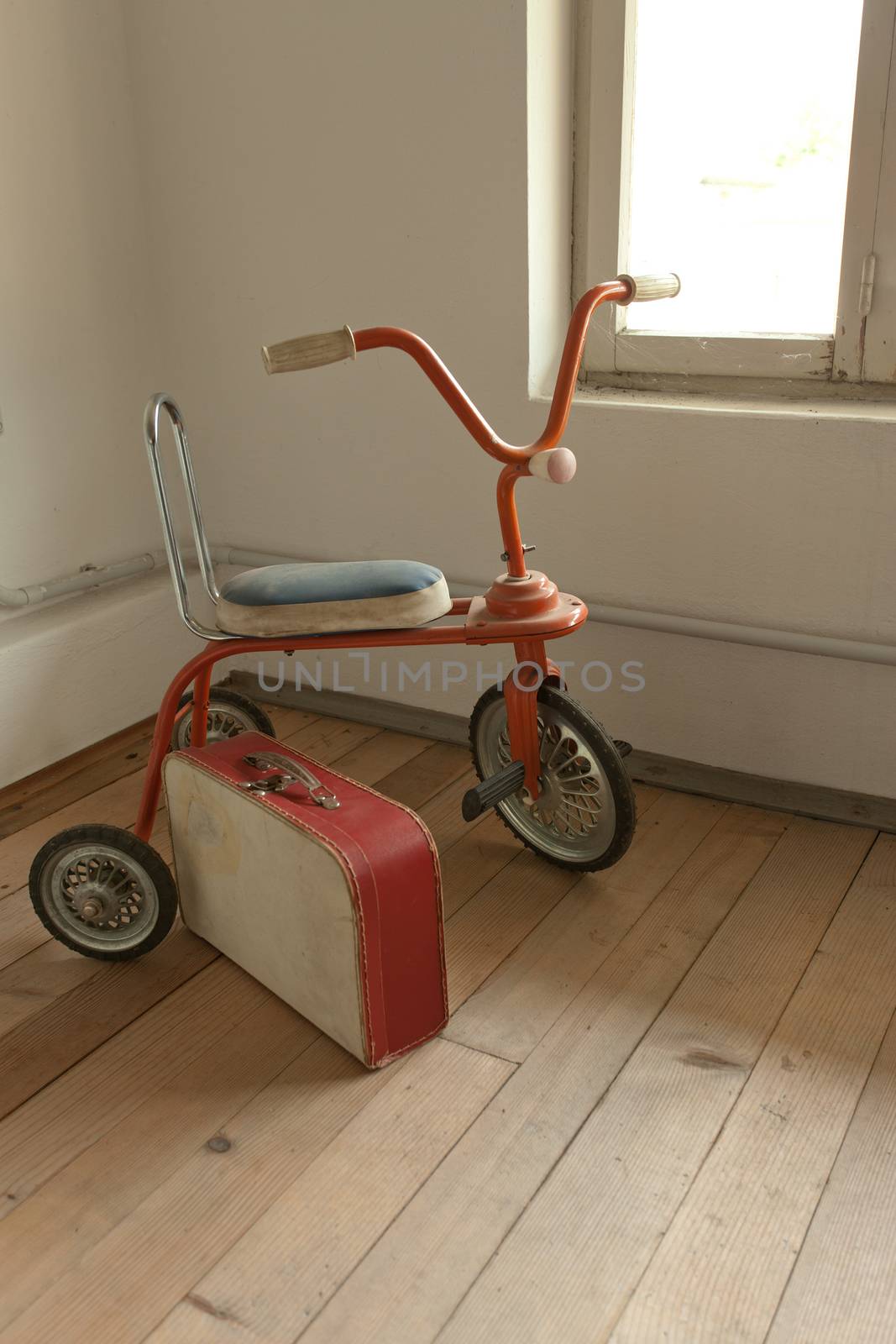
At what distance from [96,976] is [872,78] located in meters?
1.68

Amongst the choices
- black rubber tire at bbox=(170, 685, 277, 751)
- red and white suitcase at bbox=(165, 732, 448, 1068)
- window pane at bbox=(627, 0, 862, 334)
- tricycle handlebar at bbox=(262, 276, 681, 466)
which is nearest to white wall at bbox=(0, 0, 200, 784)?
black rubber tire at bbox=(170, 685, 277, 751)

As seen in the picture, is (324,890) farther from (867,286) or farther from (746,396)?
(867,286)

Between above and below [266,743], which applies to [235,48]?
above

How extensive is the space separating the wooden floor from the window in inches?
32.4

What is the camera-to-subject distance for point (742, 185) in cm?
187

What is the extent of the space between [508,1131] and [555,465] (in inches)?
31.4

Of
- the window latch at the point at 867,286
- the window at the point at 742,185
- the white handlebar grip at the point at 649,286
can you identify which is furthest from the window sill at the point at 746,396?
the white handlebar grip at the point at 649,286

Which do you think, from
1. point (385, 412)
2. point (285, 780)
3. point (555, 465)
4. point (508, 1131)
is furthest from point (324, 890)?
point (385, 412)

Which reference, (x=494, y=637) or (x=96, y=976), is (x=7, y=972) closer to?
(x=96, y=976)

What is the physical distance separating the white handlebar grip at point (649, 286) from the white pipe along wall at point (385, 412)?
0.26 meters

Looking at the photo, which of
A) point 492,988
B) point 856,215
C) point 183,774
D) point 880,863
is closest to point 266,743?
point 183,774

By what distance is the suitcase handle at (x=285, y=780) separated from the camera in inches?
57.1

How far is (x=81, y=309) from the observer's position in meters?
2.23

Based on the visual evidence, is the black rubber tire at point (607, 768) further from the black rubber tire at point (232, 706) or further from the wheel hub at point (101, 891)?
the wheel hub at point (101, 891)
